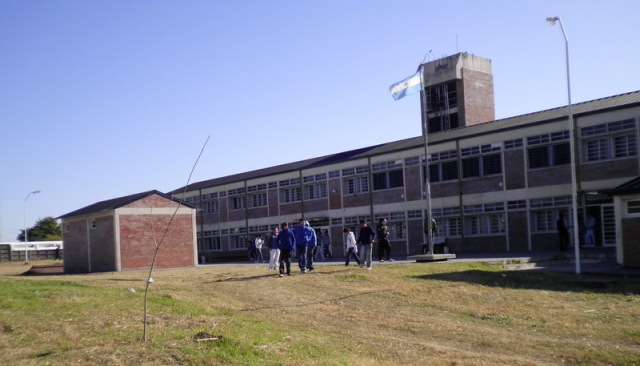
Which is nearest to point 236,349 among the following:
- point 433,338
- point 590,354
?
point 433,338

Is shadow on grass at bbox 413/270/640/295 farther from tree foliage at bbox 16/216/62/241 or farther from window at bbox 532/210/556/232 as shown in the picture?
tree foliage at bbox 16/216/62/241

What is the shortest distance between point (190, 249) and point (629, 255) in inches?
905

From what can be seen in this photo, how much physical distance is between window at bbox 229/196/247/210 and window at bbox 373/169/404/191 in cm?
1597

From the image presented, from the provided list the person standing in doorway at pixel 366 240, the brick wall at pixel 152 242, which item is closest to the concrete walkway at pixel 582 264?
the person standing in doorway at pixel 366 240

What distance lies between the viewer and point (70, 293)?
16047 millimetres

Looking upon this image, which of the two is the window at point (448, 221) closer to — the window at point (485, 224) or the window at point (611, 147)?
the window at point (485, 224)

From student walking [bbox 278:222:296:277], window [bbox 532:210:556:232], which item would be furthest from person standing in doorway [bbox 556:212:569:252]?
student walking [bbox 278:222:296:277]

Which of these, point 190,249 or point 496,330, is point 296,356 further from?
point 190,249

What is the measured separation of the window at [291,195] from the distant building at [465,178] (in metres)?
0.08

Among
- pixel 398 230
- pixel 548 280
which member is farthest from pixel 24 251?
pixel 548 280

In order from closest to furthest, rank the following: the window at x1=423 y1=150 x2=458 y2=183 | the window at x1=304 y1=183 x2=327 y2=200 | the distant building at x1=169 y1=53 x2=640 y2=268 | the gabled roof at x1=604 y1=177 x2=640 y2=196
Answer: the gabled roof at x1=604 y1=177 x2=640 y2=196
the distant building at x1=169 y1=53 x2=640 y2=268
the window at x1=423 y1=150 x2=458 y2=183
the window at x1=304 y1=183 x2=327 y2=200

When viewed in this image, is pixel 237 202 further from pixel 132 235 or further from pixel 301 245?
pixel 301 245

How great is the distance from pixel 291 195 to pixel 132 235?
20.1 meters

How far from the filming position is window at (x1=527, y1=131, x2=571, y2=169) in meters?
36.4
